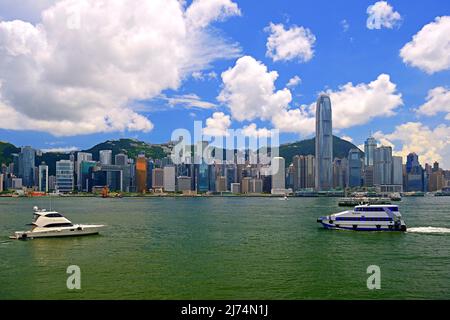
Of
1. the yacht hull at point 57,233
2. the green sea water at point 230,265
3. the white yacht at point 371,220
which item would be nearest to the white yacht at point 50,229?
the yacht hull at point 57,233

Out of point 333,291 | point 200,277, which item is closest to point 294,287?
point 333,291

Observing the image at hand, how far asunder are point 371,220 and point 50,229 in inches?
1656

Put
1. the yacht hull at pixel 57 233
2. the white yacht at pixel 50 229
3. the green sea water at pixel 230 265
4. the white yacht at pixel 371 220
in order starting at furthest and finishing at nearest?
the white yacht at pixel 371 220
the white yacht at pixel 50 229
the yacht hull at pixel 57 233
the green sea water at pixel 230 265

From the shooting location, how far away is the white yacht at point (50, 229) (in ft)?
166

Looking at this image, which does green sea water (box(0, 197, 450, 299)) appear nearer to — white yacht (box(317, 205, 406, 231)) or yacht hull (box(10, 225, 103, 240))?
yacht hull (box(10, 225, 103, 240))

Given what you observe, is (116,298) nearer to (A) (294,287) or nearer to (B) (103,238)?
(A) (294,287)

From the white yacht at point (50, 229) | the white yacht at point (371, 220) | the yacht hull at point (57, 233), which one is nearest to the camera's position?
the yacht hull at point (57, 233)

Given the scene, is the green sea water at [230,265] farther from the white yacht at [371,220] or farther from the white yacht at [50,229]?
the white yacht at [371,220]

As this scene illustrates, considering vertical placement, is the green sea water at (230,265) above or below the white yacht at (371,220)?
below

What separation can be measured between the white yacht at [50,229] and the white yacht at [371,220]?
34.3m

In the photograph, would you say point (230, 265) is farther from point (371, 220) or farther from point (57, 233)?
point (371, 220)

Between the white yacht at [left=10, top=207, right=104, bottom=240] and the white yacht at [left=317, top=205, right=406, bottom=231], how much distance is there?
34265 millimetres

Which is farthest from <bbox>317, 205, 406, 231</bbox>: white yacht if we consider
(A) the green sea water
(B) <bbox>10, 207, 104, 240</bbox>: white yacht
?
(B) <bbox>10, 207, 104, 240</bbox>: white yacht

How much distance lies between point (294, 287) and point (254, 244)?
777 inches
